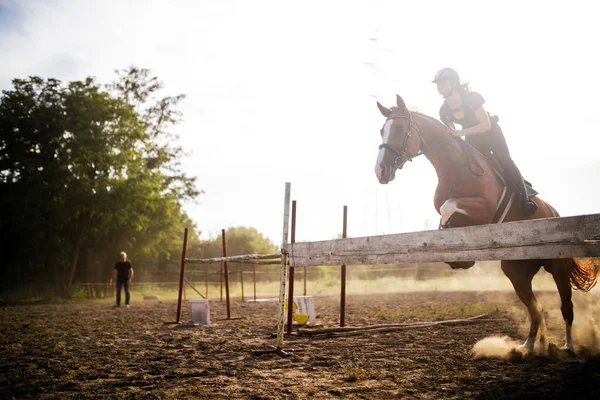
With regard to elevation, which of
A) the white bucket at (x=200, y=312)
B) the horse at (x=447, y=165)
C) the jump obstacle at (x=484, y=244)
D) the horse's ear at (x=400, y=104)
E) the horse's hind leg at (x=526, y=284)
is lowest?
the white bucket at (x=200, y=312)

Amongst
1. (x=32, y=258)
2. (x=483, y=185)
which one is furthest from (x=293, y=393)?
(x=32, y=258)

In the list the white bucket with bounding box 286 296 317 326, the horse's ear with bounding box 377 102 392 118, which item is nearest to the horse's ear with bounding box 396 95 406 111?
the horse's ear with bounding box 377 102 392 118

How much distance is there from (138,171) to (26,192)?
5996 millimetres

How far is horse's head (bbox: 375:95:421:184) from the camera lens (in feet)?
14.1

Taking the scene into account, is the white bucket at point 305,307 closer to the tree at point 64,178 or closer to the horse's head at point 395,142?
the horse's head at point 395,142

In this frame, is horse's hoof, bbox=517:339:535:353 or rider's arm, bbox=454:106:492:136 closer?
rider's arm, bbox=454:106:492:136

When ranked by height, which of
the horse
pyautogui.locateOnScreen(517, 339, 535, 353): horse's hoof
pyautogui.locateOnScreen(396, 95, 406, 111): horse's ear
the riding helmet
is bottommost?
pyautogui.locateOnScreen(517, 339, 535, 353): horse's hoof

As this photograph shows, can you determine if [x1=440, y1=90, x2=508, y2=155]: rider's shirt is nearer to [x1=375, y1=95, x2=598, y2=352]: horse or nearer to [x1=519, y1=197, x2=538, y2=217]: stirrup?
[x1=375, y1=95, x2=598, y2=352]: horse

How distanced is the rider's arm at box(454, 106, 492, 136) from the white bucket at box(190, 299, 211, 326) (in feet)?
25.0

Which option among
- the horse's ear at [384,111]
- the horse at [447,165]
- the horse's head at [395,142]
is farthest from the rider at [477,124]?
the horse's ear at [384,111]

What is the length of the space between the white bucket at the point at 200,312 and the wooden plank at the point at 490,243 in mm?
7099

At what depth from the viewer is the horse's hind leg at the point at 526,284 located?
514 cm

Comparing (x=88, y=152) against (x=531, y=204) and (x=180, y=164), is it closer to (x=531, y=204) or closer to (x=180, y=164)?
(x=180, y=164)

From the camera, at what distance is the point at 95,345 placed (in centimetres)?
704
